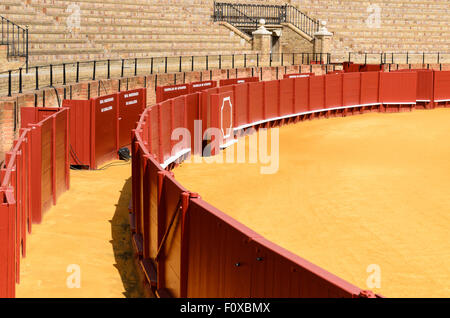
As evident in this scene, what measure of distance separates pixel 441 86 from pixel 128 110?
18.1m

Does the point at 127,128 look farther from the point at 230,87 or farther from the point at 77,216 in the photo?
the point at 77,216

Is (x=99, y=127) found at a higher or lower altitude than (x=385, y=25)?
lower

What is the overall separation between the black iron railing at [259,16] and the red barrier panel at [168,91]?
17.7 metres

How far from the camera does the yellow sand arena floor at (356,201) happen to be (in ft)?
33.3

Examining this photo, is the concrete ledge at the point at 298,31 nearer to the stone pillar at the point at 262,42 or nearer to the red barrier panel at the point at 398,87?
the stone pillar at the point at 262,42

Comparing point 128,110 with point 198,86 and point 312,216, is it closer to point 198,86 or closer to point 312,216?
point 198,86

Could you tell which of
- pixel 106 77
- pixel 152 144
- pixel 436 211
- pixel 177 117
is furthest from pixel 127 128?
pixel 436 211

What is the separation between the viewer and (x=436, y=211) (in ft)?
43.3

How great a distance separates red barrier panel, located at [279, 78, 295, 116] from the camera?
2664cm

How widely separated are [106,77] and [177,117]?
6925 mm

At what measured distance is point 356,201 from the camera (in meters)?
14.1

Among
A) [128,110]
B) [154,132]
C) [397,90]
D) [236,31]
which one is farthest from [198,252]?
[236,31]

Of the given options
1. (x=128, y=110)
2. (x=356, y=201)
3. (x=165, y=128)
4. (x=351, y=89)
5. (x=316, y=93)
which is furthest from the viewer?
(x=351, y=89)

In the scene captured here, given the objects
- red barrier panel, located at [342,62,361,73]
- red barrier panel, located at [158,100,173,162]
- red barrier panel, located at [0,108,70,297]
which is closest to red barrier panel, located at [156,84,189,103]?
red barrier panel, located at [158,100,173,162]
